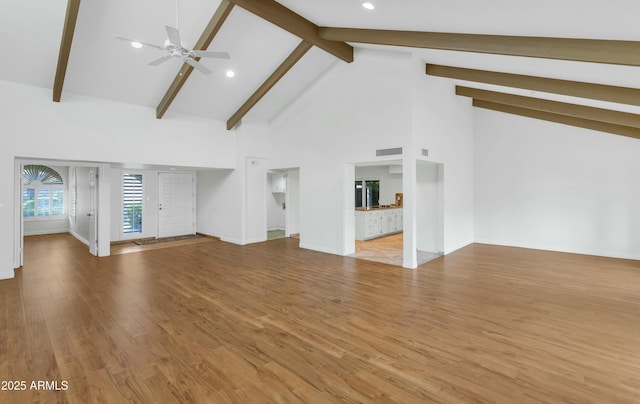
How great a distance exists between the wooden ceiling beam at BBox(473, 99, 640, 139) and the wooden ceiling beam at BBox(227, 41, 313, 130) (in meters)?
4.90

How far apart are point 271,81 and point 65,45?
11.8 feet

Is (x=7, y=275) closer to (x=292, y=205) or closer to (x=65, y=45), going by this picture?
(x=65, y=45)

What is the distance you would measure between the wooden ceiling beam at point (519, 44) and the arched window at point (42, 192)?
11214 mm

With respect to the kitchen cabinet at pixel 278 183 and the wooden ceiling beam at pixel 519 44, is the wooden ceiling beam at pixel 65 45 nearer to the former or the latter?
the wooden ceiling beam at pixel 519 44

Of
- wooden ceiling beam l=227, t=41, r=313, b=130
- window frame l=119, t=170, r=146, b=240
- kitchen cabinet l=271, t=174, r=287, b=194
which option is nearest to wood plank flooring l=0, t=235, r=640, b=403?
window frame l=119, t=170, r=146, b=240

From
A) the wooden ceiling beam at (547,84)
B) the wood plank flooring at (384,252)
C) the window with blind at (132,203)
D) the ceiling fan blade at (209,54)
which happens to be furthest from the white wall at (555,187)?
the window with blind at (132,203)

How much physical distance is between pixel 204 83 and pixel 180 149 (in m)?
1.87

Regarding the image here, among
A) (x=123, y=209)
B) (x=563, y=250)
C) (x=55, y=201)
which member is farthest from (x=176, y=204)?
(x=563, y=250)

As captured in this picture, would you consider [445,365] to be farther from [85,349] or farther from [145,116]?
[145,116]

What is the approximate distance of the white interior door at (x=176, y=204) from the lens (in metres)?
9.48

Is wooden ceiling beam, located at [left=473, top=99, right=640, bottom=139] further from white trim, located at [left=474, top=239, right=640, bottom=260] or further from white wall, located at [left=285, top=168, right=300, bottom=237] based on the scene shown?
white wall, located at [left=285, top=168, right=300, bottom=237]

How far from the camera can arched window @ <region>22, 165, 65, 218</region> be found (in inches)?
380

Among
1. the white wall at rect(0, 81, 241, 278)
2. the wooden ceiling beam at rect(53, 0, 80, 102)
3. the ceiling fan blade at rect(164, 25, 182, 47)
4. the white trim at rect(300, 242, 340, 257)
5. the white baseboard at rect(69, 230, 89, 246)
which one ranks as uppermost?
the wooden ceiling beam at rect(53, 0, 80, 102)

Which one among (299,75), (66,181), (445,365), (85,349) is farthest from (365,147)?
(66,181)
